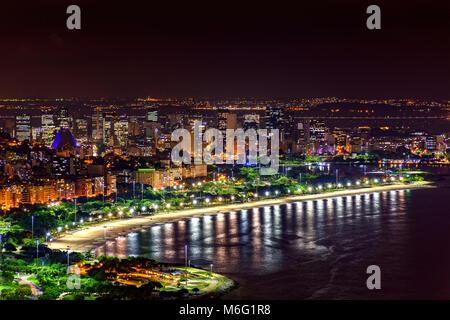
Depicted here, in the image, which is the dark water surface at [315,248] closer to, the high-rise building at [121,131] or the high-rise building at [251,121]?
the high-rise building at [121,131]

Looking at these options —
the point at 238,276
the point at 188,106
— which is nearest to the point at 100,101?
the point at 188,106

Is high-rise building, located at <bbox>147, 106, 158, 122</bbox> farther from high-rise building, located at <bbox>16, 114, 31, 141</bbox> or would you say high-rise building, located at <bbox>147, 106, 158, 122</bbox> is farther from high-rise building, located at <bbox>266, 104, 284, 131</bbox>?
high-rise building, located at <bbox>16, 114, 31, 141</bbox>

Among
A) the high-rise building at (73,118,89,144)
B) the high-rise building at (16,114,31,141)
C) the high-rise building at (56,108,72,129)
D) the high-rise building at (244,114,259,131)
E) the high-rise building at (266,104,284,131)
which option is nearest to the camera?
the high-rise building at (16,114,31,141)

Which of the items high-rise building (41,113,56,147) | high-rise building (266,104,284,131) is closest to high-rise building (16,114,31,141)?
high-rise building (41,113,56,147)

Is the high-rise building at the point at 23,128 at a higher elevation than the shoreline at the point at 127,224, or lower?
higher

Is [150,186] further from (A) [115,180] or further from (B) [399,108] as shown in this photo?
(B) [399,108]

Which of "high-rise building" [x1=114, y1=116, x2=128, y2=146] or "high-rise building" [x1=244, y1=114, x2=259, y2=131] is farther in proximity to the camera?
"high-rise building" [x1=244, y1=114, x2=259, y2=131]

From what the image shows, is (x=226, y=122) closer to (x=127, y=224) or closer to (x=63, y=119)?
(x=63, y=119)

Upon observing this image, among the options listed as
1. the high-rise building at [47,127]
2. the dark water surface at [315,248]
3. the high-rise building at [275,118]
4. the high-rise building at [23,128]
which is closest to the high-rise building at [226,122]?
the high-rise building at [275,118]

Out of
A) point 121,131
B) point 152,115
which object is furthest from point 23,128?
point 152,115
